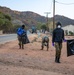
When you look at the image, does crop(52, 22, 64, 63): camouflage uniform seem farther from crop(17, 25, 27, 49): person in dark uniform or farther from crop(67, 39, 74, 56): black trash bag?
crop(17, 25, 27, 49): person in dark uniform

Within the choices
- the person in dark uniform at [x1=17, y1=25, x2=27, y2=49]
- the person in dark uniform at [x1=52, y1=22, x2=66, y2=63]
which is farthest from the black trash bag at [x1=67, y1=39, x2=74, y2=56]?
the person in dark uniform at [x1=17, y1=25, x2=27, y2=49]

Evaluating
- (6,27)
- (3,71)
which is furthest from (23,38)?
(6,27)

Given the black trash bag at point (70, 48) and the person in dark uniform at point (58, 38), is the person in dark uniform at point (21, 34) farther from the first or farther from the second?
the black trash bag at point (70, 48)

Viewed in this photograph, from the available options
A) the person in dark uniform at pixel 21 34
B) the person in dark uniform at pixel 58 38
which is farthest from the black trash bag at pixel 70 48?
the person in dark uniform at pixel 21 34

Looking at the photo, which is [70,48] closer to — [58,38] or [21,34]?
[58,38]

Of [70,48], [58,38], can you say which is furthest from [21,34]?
[70,48]

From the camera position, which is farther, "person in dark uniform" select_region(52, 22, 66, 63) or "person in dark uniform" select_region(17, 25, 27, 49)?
"person in dark uniform" select_region(17, 25, 27, 49)

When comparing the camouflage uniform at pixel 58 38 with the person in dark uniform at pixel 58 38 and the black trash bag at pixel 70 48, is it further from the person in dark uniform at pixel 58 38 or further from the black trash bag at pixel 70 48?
Result: the black trash bag at pixel 70 48

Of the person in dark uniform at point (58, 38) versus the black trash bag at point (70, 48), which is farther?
the person in dark uniform at point (58, 38)

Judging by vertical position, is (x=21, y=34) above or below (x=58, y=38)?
below

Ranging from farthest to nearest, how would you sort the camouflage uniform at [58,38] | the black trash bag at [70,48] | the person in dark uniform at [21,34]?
the person in dark uniform at [21,34] < the camouflage uniform at [58,38] < the black trash bag at [70,48]

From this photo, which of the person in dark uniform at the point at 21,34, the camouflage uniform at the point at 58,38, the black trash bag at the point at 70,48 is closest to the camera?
the black trash bag at the point at 70,48

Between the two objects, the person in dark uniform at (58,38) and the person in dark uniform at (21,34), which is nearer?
the person in dark uniform at (58,38)

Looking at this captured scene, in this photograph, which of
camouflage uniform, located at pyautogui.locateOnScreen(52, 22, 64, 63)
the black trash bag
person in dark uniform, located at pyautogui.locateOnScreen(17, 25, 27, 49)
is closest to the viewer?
the black trash bag
